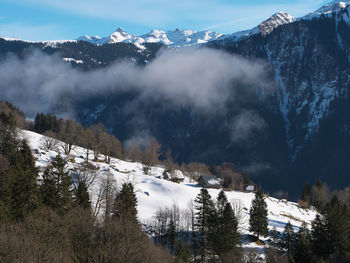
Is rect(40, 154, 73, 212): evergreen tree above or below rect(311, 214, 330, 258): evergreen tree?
above

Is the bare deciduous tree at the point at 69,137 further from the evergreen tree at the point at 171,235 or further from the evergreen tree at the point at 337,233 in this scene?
the evergreen tree at the point at 337,233

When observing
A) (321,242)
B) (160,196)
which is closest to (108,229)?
(321,242)

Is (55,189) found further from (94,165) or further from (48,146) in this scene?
(48,146)

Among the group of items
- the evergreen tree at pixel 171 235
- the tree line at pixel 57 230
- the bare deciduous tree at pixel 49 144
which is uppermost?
the bare deciduous tree at pixel 49 144

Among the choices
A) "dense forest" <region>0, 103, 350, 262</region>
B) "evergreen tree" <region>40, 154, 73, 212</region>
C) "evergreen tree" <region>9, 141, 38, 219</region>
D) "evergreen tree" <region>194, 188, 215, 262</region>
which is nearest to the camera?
"dense forest" <region>0, 103, 350, 262</region>

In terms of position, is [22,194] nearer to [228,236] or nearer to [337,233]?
[228,236]

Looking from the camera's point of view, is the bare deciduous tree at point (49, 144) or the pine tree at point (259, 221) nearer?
the pine tree at point (259, 221)

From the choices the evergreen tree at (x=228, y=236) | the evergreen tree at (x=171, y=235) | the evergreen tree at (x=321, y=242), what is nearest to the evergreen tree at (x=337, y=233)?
the evergreen tree at (x=321, y=242)

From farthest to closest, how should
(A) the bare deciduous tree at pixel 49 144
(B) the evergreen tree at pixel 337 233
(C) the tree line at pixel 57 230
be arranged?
(A) the bare deciduous tree at pixel 49 144, (B) the evergreen tree at pixel 337 233, (C) the tree line at pixel 57 230

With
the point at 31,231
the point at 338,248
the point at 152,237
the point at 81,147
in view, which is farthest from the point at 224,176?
the point at 31,231

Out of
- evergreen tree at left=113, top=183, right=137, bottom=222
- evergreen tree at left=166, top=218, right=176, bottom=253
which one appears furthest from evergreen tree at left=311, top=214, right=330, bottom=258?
evergreen tree at left=113, top=183, right=137, bottom=222

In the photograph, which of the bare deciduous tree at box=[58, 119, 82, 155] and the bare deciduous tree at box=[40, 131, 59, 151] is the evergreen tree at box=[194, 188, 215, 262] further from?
the bare deciduous tree at box=[40, 131, 59, 151]

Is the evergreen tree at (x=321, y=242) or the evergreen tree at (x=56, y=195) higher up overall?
the evergreen tree at (x=56, y=195)

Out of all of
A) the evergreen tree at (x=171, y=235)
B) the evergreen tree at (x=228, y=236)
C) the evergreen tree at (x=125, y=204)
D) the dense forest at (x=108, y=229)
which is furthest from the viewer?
the evergreen tree at (x=171, y=235)
